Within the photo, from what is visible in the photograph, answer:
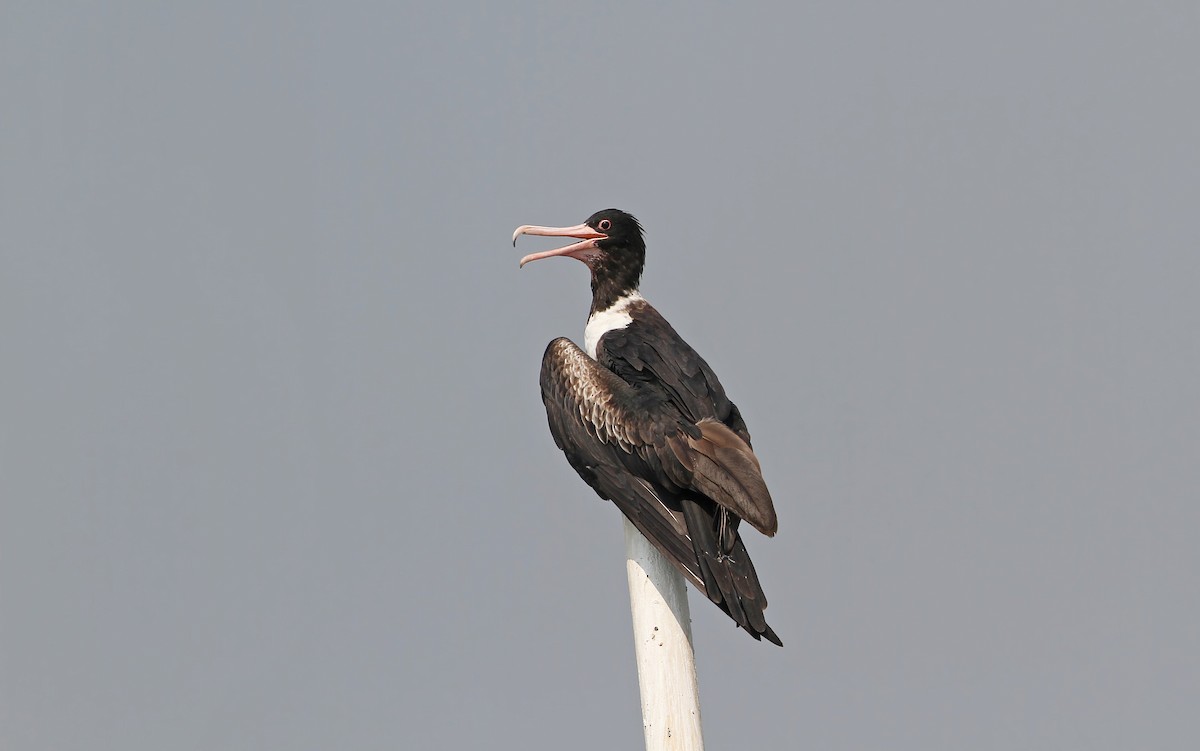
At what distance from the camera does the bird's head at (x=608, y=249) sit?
10055 mm

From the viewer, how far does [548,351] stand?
9.45 m

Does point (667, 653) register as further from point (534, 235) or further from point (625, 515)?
point (534, 235)

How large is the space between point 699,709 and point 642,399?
195 centimetres

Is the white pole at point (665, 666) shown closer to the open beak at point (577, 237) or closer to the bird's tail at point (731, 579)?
the bird's tail at point (731, 579)

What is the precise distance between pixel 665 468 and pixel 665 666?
3.92ft

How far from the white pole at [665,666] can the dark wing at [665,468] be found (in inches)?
7.3

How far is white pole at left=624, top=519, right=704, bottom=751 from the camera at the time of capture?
754 centimetres

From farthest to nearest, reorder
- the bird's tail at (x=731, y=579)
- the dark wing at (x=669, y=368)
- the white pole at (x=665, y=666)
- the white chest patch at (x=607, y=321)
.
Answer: the white chest patch at (x=607, y=321), the dark wing at (x=669, y=368), the bird's tail at (x=731, y=579), the white pole at (x=665, y=666)

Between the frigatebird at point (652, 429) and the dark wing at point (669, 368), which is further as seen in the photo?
the dark wing at point (669, 368)

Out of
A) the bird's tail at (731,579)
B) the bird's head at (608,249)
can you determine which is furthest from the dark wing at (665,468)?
the bird's head at (608,249)

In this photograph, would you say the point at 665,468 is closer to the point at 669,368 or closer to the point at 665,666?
the point at 669,368

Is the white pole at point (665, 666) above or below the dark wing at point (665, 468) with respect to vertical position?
below

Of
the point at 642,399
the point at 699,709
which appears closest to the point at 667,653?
the point at 699,709

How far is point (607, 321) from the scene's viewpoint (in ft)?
32.2
